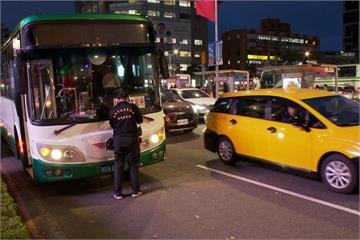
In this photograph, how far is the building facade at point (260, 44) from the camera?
456ft

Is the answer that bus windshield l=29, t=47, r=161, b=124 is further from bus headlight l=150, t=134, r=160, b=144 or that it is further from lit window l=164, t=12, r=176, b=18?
lit window l=164, t=12, r=176, b=18

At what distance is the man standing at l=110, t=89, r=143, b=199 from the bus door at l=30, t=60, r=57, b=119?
3.38 ft

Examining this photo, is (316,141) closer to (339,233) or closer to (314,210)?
(314,210)

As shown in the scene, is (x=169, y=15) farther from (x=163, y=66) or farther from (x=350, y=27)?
(x=163, y=66)

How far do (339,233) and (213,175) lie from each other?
3.47m

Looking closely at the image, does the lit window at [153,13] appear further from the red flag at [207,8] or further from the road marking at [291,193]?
the road marking at [291,193]

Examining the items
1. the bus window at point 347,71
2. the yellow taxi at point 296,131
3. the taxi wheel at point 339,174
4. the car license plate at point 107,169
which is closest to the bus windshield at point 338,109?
the yellow taxi at point 296,131

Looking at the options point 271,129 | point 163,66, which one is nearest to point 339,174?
point 271,129

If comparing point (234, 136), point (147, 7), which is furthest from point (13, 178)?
point (147, 7)

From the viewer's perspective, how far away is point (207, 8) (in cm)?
2188

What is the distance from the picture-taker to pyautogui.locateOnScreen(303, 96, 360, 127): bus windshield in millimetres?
7145

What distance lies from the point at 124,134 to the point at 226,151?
126 inches

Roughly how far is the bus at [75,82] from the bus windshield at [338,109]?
9.77 feet

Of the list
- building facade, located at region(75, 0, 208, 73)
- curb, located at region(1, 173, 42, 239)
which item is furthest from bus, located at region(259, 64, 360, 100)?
building facade, located at region(75, 0, 208, 73)
